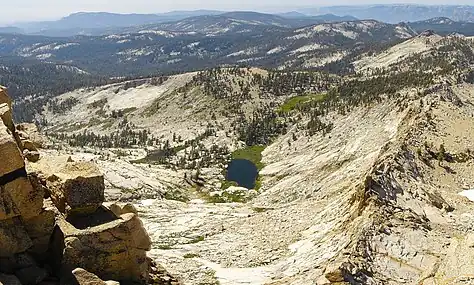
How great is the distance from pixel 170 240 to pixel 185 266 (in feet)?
55.5

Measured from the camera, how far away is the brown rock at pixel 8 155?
30938 mm

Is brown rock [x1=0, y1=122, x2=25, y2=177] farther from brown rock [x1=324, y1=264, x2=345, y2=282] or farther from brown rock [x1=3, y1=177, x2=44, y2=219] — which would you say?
brown rock [x1=324, y1=264, x2=345, y2=282]

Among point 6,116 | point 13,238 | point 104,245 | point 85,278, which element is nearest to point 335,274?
point 104,245

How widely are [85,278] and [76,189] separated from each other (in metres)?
6.81

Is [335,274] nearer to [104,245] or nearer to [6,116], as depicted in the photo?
[104,245]

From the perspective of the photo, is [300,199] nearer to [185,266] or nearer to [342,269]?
[185,266]

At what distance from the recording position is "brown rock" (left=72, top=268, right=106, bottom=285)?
3249cm

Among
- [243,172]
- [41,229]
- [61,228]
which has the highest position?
[41,229]

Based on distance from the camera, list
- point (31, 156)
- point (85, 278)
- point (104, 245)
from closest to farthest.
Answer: point (85, 278) → point (104, 245) → point (31, 156)

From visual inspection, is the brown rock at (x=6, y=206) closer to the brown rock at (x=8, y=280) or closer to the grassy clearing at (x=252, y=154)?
the brown rock at (x=8, y=280)

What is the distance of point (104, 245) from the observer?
1389 inches

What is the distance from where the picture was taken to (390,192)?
66188mm

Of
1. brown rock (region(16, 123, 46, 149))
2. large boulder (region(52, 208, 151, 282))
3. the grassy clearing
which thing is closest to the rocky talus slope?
large boulder (region(52, 208, 151, 282))

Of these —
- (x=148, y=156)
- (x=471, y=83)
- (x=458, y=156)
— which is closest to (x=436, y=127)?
(x=458, y=156)
